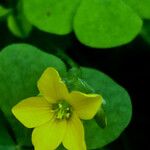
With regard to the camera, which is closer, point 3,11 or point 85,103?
point 85,103

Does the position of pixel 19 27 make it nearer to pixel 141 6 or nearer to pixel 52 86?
pixel 141 6

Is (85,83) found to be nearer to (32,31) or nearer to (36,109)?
(36,109)

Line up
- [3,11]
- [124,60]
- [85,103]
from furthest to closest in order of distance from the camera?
[124,60] → [3,11] → [85,103]

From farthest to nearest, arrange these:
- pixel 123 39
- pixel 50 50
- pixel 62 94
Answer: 1. pixel 50 50
2. pixel 123 39
3. pixel 62 94

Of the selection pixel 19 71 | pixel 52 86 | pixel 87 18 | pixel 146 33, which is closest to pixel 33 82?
pixel 19 71

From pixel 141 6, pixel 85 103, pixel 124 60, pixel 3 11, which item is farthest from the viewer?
pixel 124 60

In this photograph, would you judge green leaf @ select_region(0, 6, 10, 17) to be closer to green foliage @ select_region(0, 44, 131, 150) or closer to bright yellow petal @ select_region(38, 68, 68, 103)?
green foliage @ select_region(0, 44, 131, 150)

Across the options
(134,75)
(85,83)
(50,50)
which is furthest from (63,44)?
(85,83)

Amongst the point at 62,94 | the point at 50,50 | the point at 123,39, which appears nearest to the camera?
the point at 62,94
